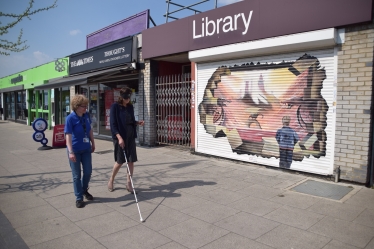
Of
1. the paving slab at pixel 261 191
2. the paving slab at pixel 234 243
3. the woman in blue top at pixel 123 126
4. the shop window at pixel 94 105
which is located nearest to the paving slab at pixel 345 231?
the paving slab at pixel 234 243

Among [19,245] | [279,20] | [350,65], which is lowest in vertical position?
[19,245]

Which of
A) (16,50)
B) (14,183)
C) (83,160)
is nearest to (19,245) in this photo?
(83,160)

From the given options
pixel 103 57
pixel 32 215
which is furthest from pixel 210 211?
pixel 103 57

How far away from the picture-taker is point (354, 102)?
5520 mm

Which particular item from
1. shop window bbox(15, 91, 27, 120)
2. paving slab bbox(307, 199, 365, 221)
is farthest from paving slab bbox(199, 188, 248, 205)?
shop window bbox(15, 91, 27, 120)

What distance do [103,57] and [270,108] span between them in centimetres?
787

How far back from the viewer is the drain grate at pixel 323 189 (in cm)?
507

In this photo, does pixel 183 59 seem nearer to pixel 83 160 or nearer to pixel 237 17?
pixel 237 17

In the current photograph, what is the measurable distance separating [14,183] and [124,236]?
365 cm

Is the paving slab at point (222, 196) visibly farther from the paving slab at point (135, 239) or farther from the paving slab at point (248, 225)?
the paving slab at point (135, 239)

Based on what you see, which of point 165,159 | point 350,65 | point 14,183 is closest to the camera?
point 350,65

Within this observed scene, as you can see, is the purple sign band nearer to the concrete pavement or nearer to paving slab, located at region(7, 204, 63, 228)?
the concrete pavement

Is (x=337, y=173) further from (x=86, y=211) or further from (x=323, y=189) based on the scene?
(x=86, y=211)

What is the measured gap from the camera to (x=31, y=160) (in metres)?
8.42
